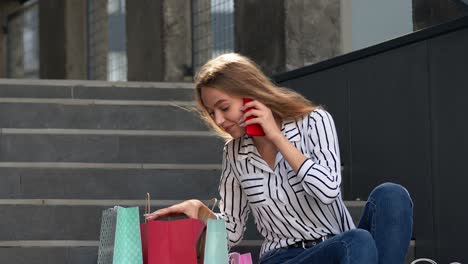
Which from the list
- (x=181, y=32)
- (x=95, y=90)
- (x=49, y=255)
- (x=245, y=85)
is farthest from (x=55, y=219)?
(x=181, y=32)

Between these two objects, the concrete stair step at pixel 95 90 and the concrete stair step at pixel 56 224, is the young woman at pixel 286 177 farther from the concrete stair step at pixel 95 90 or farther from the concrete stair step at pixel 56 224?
the concrete stair step at pixel 95 90

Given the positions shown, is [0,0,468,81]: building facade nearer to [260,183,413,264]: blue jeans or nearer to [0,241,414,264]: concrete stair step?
[260,183,413,264]: blue jeans

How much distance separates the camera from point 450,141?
5.62m

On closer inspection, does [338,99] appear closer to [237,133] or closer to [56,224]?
[56,224]

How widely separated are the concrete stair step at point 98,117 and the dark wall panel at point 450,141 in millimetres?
2210

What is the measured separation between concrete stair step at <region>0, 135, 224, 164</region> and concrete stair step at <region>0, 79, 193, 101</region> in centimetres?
128

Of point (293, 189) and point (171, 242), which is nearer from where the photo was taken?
point (171, 242)

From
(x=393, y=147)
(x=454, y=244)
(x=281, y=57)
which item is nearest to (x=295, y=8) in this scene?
(x=281, y=57)

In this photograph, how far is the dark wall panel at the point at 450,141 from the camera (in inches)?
218

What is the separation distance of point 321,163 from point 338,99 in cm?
294

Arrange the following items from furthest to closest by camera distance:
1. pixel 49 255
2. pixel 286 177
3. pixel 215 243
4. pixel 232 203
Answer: pixel 49 255, pixel 232 203, pixel 286 177, pixel 215 243

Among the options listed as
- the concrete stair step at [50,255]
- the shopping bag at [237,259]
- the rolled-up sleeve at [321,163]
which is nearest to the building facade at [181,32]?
the rolled-up sleeve at [321,163]

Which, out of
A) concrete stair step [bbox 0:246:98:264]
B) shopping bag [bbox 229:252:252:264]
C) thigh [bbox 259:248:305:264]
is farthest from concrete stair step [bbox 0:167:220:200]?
shopping bag [bbox 229:252:252:264]

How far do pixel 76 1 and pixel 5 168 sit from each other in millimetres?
9006
